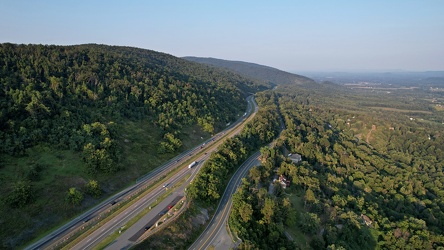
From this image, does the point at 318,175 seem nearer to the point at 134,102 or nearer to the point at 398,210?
the point at 398,210

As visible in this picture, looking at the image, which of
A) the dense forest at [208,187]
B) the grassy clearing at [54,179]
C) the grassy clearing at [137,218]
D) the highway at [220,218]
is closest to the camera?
the grassy clearing at [137,218]

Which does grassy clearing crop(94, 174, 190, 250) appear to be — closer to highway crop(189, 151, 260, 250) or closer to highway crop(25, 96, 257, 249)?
highway crop(25, 96, 257, 249)

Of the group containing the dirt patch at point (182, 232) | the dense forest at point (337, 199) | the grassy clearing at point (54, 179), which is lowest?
the dense forest at point (337, 199)

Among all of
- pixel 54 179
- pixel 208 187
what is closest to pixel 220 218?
pixel 208 187

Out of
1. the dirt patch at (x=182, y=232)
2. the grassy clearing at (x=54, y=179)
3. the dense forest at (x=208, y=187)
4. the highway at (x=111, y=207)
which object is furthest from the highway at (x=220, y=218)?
the grassy clearing at (x=54, y=179)

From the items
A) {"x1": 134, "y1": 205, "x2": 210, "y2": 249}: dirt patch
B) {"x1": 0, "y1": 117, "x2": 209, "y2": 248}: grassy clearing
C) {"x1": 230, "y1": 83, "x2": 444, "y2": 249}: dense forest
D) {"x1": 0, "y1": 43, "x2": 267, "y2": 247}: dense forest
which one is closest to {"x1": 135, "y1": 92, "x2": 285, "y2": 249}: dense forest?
{"x1": 134, "y1": 205, "x2": 210, "y2": 249}: dirt patch

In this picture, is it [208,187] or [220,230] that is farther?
[208,187]

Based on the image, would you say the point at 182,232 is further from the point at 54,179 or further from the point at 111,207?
the point at 54,179

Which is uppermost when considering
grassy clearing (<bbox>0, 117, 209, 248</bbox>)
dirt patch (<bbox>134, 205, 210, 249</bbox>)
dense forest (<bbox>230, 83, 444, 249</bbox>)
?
grassy clearing (<bbox>0, 117, 209, 248</bbox>)

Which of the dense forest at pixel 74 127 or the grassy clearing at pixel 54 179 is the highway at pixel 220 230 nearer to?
the grassy clearing at pixel 54 179
